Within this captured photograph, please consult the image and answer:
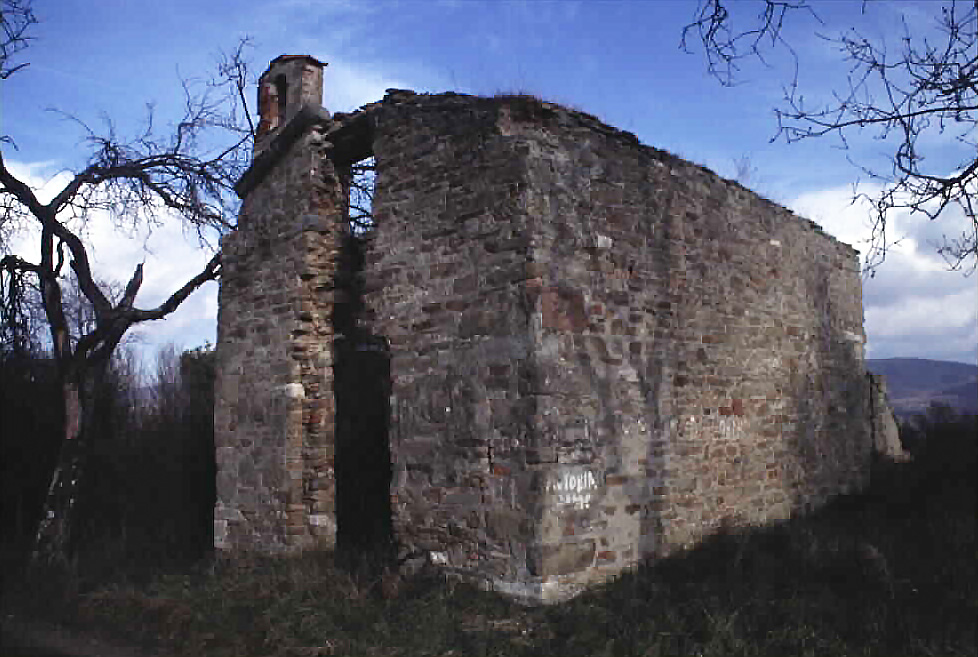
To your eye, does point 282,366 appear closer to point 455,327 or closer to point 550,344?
point 455,327

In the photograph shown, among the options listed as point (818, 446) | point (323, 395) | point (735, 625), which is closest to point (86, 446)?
point (323, 395)

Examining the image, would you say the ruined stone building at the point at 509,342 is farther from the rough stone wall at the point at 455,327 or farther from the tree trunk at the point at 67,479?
the tree trunk at the point at 67,479

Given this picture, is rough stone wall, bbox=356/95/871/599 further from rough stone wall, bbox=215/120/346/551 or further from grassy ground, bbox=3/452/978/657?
rough stone wall, bbox=215/120/346/551

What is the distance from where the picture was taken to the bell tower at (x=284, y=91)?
936cm

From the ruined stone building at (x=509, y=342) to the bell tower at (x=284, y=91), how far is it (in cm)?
4

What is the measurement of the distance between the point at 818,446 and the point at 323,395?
21.7 feet

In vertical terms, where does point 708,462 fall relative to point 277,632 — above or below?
above

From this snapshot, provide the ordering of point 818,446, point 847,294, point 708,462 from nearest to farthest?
point 708,462 < point 818,446 < point 847,294

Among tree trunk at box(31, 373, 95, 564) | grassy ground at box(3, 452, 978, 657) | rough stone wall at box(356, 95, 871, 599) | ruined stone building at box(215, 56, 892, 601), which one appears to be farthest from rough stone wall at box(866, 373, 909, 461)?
tree trunk at box(31, 373, 95, 564)

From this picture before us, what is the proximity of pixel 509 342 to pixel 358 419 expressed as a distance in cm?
483

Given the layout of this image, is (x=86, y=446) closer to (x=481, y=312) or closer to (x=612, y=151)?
(x=481, y=312)

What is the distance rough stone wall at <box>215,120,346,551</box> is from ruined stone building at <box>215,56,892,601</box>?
3cm

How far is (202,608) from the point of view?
687cm

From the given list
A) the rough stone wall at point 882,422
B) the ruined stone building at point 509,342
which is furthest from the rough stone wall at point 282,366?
the rough stone wall at point 882,422
